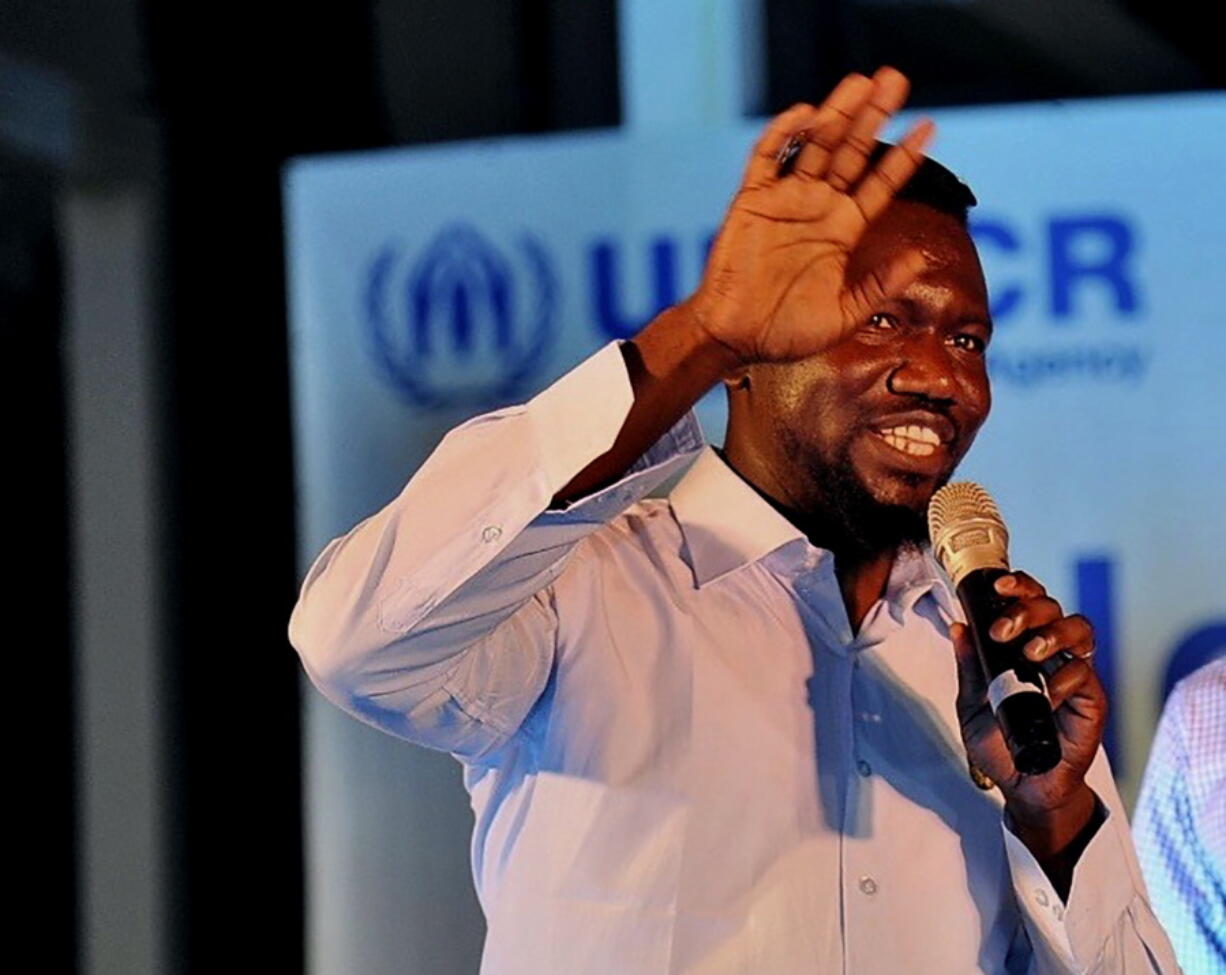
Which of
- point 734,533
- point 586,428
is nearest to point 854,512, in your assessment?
point 734,533

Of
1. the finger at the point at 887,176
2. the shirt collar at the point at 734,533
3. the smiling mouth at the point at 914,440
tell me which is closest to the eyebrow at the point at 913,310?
the smiling mouth at the point at 914,440

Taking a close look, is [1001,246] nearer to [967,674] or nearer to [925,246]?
[925,246]

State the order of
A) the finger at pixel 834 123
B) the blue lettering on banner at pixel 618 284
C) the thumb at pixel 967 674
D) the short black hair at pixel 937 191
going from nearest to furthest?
1. the finger at pixel 834 123
2. the thumb at pixel 967 674
3. the short black hair at pixel 937 191
4. the blue lettering on banner at pixel 618 284

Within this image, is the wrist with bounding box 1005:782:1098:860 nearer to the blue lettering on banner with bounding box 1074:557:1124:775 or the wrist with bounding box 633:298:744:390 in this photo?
the wrist with bounding box 633:298:744:390

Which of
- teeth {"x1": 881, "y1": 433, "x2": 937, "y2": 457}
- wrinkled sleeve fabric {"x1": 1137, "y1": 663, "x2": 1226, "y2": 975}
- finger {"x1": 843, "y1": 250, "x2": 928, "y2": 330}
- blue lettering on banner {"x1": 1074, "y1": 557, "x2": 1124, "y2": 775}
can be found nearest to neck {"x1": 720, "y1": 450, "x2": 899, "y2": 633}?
teeth {"x1": 881, "y1": 433, "x2": 937, "y2": 457}

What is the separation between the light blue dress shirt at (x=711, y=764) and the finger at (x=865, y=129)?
28cm

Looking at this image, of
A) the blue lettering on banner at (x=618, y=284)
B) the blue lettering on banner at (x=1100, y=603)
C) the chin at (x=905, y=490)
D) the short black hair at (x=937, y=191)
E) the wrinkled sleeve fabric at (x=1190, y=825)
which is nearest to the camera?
the chin at (x=905, y=490)

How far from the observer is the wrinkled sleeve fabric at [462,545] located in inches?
63.1

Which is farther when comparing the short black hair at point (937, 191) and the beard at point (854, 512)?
the short black hair at point (937, 191)

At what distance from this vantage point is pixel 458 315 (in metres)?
3.29

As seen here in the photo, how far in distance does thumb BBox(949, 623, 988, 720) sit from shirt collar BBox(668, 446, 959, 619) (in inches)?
9.3

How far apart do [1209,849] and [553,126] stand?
6.01ft

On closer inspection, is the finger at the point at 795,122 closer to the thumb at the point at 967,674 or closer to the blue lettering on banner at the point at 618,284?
the thumb at the point at 967,674

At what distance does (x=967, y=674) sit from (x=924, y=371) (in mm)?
371
